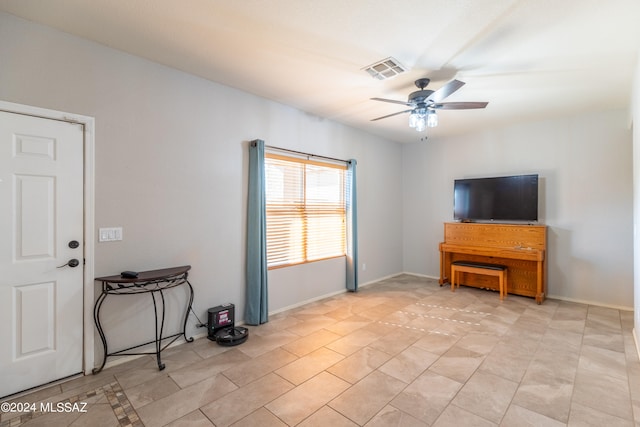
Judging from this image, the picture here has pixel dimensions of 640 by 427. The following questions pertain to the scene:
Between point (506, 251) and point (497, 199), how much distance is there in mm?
909

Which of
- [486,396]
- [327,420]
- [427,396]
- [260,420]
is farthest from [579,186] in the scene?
[260,420]

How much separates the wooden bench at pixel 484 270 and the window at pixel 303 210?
1959 millimetres

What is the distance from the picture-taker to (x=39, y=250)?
242 centimetres

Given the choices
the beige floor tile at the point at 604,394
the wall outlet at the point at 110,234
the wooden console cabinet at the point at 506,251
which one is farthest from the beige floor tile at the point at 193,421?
the wooden console cabinet at the point at 506,251

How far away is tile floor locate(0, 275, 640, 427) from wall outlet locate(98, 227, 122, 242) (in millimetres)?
1136

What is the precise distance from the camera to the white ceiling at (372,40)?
218cm

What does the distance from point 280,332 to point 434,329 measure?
1.78m

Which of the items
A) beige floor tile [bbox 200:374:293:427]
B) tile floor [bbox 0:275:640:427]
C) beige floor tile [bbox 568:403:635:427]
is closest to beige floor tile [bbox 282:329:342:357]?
tile floor [bbox 0:275:640:427]

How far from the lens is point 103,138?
270 cm

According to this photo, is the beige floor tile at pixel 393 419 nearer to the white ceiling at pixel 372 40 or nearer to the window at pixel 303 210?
the window at pixel 303 210

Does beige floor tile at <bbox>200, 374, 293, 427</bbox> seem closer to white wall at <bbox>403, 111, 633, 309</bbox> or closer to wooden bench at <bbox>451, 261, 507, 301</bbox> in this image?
wooden bench at <bbox>451, 261, 507, 301</bbox>

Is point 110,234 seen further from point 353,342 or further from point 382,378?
point 382,378

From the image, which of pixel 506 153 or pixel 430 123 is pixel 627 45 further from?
pixel 506 153

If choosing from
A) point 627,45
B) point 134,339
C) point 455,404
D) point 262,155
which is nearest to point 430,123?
point 627,45
